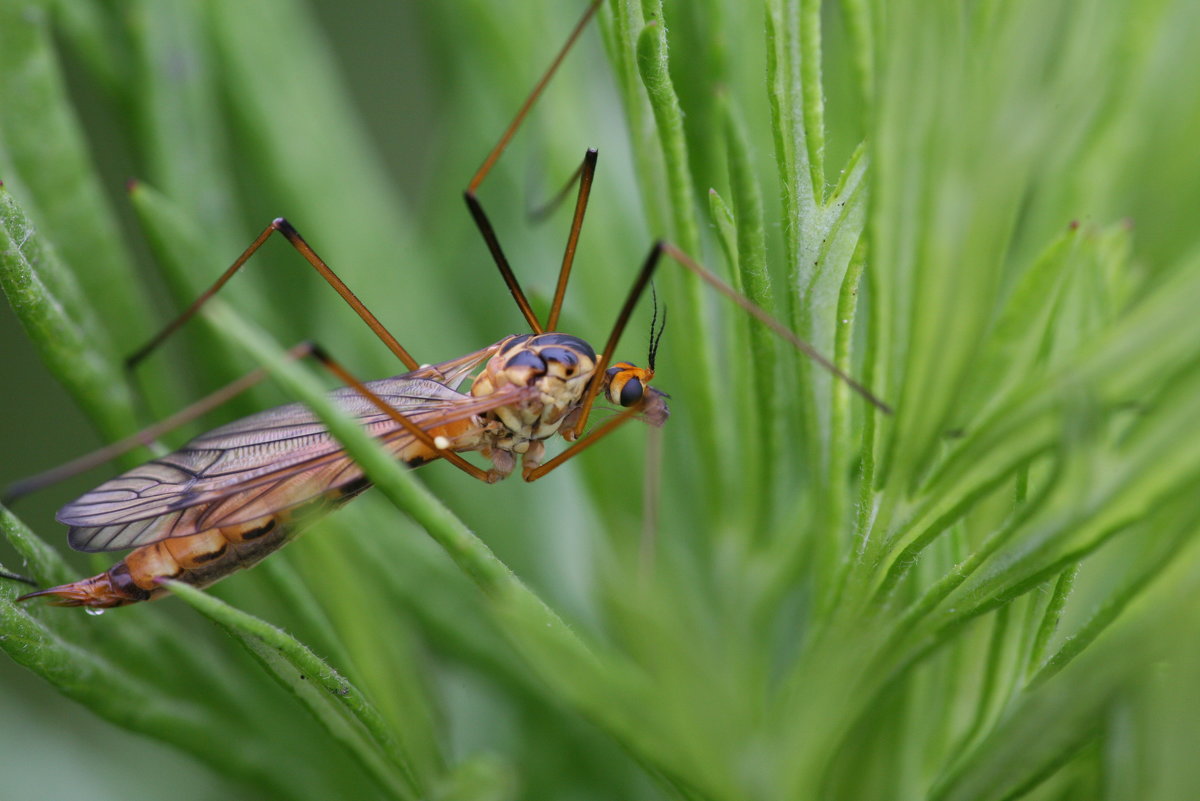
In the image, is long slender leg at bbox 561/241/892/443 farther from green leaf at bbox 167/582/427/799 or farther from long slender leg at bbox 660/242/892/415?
green leaf at bbox 167/582/427/799

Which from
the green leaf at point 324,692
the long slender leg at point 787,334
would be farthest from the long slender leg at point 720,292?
the green leaf at point 324,692

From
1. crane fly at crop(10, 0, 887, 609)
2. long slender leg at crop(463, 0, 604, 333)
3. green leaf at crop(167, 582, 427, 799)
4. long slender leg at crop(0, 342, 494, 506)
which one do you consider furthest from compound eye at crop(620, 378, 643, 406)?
green leaf at crop(167, 582, 427, 799)

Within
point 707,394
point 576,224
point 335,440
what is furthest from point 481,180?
point 707,394

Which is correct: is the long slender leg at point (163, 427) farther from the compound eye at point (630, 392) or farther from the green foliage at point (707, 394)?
the compound eye at point (630, 392)

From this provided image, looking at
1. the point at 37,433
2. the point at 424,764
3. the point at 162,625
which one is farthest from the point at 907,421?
the point at 37,433

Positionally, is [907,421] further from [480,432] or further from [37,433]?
[37,433]

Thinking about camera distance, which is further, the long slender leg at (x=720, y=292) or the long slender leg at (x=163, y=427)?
the long slender leg at (x=163, y=427)

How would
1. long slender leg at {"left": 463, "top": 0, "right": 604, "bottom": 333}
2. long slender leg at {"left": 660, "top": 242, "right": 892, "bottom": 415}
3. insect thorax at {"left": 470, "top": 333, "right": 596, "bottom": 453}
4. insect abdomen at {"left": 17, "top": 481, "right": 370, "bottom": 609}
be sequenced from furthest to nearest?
insect thorax at {"left": 470, "top": 333, "right": 596, "bottom": 453}, long slender leg at {"left": 463, "top": 0, "right": 604, "bottom": 333}, insect abdomen at {"left": 17, "top": 481, "right": 370, "bottom": 609}, long slender leg at {"left": 660, "top": 242, "right": 892, "bottom": 415}
